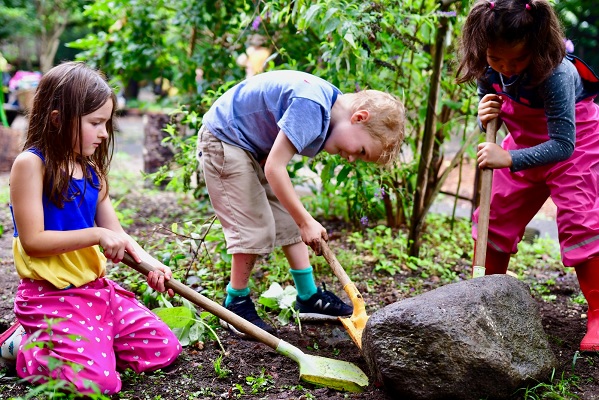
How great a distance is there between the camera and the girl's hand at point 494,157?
2451mm

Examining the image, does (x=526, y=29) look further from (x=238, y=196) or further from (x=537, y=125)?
(x=238, y=196)

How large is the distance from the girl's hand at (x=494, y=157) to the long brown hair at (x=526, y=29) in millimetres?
293

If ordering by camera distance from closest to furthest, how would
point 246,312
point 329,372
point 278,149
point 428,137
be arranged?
point 329,372 < point 278,149 < point 246,312 < point 428,137

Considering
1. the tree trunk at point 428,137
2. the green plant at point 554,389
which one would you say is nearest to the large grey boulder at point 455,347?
the green plant at point 554,389

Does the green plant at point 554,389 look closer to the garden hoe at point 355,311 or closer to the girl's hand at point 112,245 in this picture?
the garden hoe at point 355,311

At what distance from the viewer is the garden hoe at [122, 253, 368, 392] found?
7.18 feet

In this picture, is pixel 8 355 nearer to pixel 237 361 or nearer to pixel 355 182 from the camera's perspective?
pixel 237 361

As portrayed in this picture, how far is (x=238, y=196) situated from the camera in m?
2.68

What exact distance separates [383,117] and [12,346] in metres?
1.54

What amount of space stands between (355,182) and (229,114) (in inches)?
40.0

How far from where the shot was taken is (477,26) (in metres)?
2.36

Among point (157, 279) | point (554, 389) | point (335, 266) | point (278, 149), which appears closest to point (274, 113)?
point (278, 149)

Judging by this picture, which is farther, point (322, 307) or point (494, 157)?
point (322, 307)

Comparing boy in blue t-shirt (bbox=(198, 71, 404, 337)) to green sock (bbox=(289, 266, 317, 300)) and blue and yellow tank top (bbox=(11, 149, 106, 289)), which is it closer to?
green sock (bbox=(289, 266, 317, 300))
